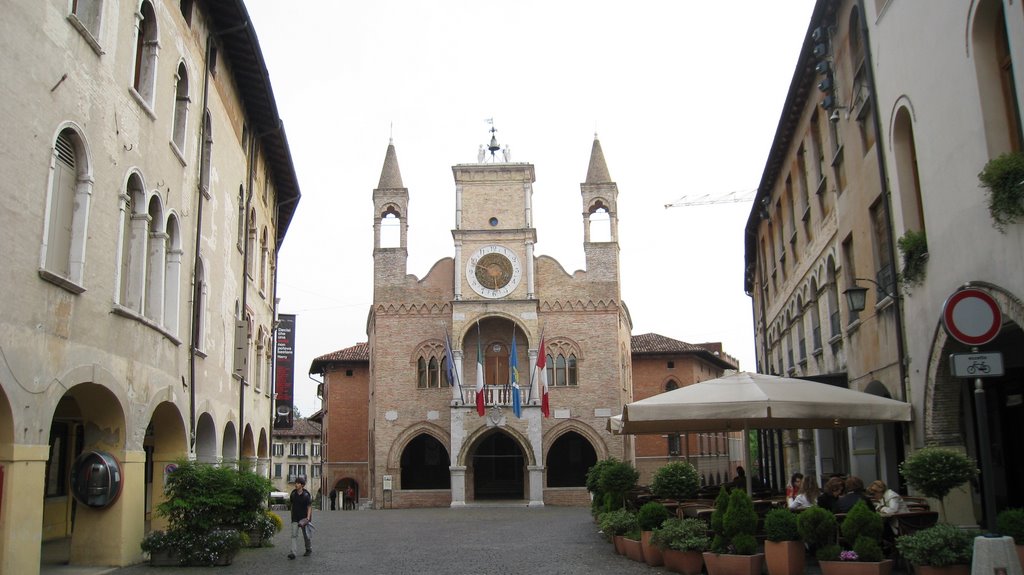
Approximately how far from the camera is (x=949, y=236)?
11.4m

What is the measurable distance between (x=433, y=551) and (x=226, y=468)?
4338 mm

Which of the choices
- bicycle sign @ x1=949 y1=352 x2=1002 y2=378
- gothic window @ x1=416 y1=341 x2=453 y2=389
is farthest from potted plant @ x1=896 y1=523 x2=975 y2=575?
gothic window @ x1=416 y1=341 x2=453 y2=389

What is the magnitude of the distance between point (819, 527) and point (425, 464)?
31753 millimetres

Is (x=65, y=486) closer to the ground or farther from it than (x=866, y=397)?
closer to the ground

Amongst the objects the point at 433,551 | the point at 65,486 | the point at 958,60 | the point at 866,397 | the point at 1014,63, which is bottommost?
the point at 433,551

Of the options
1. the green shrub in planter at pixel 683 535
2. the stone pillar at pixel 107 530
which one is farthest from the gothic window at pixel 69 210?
the green shrub in planter at pixel 683 535

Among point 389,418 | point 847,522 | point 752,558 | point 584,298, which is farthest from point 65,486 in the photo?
point 584,298

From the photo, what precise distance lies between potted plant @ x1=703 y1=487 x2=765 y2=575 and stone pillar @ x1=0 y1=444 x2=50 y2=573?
7.77m

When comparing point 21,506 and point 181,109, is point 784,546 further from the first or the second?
point 181,109

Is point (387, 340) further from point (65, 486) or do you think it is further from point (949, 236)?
point (949, 236)

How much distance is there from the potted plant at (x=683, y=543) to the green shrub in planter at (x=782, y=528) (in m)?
1.20

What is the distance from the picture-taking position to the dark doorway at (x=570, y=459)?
1587 inches

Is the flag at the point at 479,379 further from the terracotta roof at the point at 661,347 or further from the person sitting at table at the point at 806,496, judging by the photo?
the person sitting at table at the point at 806,496

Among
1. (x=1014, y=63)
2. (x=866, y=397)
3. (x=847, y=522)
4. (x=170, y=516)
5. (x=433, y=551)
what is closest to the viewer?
(x=1014, y=63)
